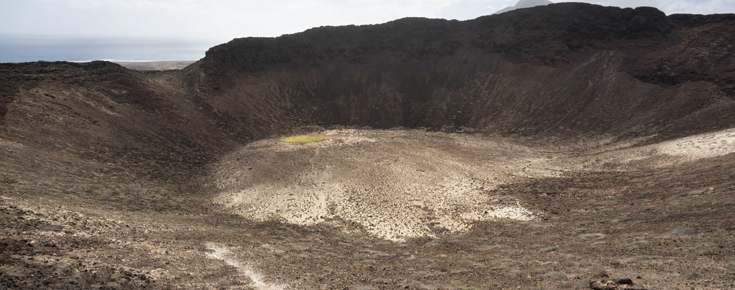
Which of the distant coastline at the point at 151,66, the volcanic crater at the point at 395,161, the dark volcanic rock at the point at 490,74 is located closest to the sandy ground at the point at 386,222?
the volcanic crater at the point at 395,161

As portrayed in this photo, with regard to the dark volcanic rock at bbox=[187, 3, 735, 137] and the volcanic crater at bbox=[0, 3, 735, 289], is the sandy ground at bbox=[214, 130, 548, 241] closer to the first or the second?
the volcanic crater at bbox=[0, 3, 735, 289]

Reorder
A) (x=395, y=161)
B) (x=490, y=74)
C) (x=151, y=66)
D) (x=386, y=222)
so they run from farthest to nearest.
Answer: (x=151, y=66)
(x=490, y=74)
(x=395, y=161)
(x=386, y=222)

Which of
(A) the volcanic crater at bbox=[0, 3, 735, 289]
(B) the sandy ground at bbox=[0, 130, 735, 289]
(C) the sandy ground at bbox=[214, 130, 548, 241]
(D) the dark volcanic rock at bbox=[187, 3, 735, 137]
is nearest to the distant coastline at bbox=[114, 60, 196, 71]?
(D) the dark volcanic rock at bbox=[187, 3, 735, 137]

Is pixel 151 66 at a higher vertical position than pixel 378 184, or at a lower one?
higher

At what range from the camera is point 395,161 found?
2439cm

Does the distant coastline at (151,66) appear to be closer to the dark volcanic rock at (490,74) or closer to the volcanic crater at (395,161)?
the dark volcanic rock at (490,74)

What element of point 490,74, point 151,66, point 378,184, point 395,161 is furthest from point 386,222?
point 151,66

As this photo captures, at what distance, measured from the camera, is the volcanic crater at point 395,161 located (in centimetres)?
1005

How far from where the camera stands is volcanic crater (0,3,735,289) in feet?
33.0

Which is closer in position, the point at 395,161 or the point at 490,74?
the point at 395,161

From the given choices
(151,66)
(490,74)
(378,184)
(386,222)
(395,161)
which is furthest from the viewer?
(151,66)

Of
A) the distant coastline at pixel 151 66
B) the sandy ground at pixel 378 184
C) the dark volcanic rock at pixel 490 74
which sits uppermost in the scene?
the distant coastline at pixel 151 66

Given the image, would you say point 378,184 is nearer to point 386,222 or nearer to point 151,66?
point 386,222

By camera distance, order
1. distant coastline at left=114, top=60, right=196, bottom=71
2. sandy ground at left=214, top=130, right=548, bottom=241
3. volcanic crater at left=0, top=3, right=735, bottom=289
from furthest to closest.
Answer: distant coastline at left=114, top=60, right=196, bottom=71
sandy ground at left=214, top=130, right=548, bottom=241
volcanic crater at left=0, top=3, right=735, bottom=289
